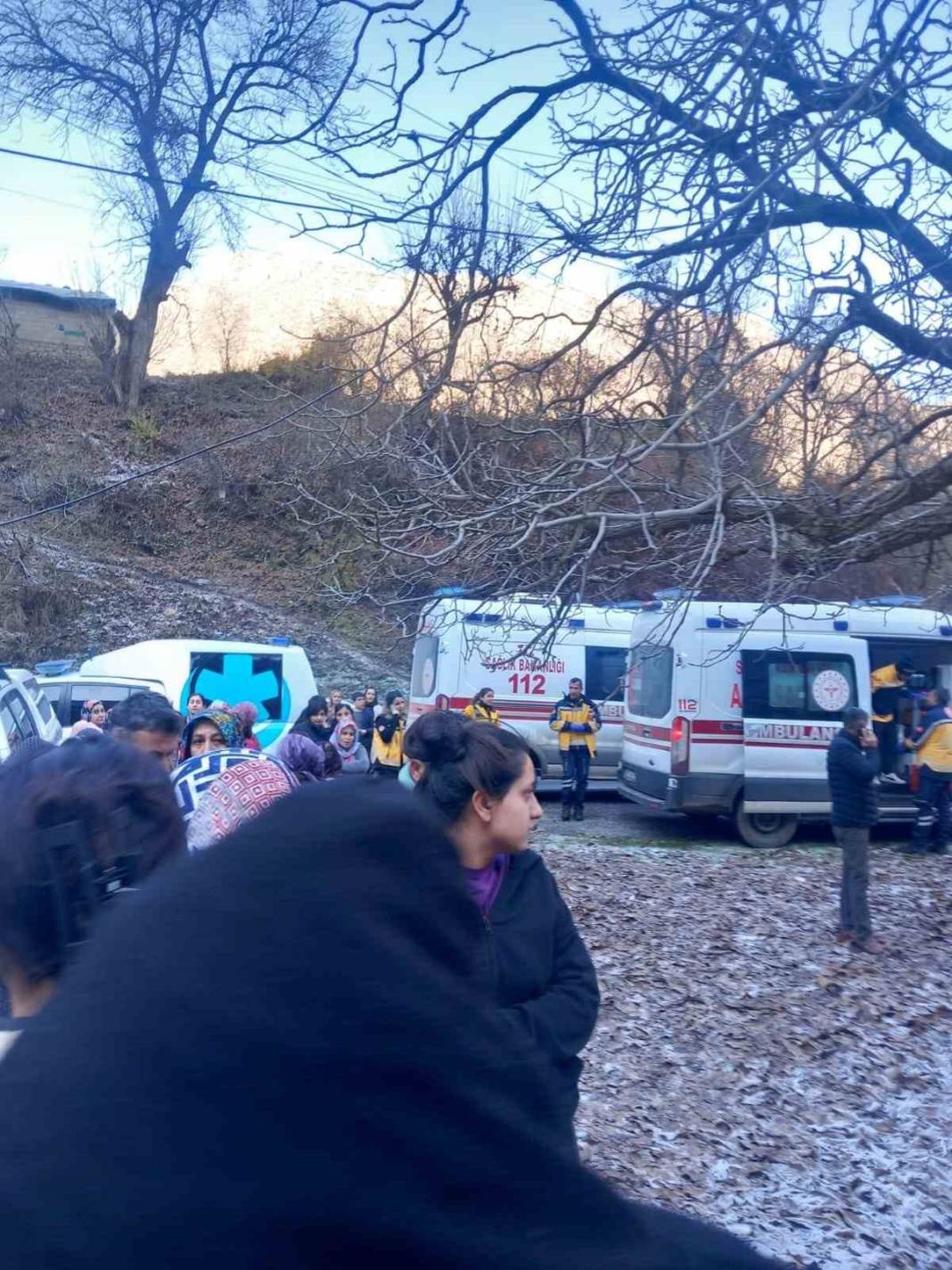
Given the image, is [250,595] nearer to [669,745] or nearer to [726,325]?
[669,745]

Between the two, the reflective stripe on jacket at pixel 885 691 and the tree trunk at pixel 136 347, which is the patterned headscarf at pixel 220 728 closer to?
the reflective stripe on jacket at pixel 885 691

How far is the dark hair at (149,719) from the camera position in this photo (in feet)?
15.1

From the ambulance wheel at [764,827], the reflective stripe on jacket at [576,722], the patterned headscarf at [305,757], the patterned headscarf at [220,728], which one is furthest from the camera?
the reflective stripe on jacket at [576,722]

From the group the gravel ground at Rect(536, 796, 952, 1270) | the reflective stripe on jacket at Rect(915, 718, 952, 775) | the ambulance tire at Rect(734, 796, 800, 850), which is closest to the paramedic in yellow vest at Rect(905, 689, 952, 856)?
the reflective stripe on jacket at Rect(915, 718, 952, 775)

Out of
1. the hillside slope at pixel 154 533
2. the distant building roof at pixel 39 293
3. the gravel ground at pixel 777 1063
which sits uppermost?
the distant building roof at pixel 39 293

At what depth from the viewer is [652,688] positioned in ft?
46.8

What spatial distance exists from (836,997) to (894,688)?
7.81 metres

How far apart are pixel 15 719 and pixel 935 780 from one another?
9.52 meters

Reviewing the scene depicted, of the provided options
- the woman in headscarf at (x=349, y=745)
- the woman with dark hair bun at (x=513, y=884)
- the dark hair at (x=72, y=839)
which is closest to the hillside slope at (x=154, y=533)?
the woman in headscarf at (x=349, y=745)

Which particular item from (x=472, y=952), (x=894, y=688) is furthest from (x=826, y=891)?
(x=472, y=952)

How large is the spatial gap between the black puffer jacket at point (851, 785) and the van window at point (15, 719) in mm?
5485

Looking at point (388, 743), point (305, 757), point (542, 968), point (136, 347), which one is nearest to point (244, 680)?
point (388, 743)

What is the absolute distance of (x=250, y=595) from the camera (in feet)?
88.1

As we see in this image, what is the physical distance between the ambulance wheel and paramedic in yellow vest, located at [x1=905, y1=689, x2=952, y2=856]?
1.34 metres
